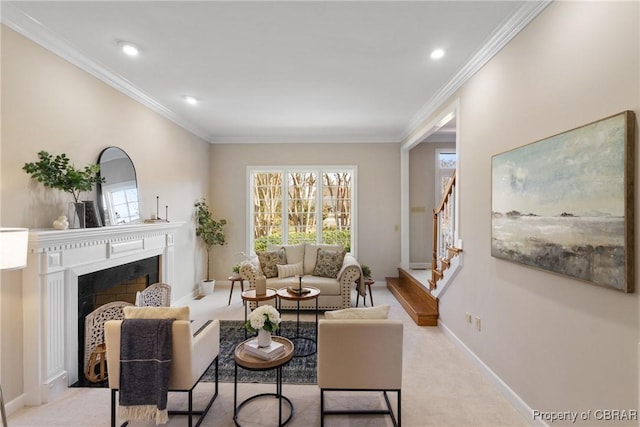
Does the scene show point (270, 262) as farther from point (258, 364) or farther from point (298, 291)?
point (258, 364)

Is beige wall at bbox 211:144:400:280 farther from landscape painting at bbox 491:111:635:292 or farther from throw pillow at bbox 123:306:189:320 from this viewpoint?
throw pillow at bbox 123:306:189:320

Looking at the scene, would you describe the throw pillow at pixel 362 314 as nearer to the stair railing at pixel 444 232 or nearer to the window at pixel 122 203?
the stair railing at pixel 444 232

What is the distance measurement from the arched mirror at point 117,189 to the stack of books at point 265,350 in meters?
2.09

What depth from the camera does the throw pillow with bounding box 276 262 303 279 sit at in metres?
4.73

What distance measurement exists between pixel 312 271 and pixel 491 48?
3.71m

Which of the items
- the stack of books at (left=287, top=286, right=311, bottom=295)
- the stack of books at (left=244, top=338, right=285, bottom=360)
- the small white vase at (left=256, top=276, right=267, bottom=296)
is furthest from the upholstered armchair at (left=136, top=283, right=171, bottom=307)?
the stack of books at (left=244, top=338, right=285, bottom=360)

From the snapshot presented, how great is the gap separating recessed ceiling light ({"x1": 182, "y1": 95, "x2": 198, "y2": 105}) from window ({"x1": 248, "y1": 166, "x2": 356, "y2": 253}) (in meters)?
2.10

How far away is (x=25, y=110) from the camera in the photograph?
2.35 metres

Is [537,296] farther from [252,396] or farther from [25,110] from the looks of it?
[25,110]

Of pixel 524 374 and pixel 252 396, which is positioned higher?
pixel 524 374

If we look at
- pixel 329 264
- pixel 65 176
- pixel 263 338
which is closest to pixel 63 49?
pixel 65 176

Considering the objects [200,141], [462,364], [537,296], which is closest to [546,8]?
[537,296]

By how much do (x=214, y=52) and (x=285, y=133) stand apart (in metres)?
2.97

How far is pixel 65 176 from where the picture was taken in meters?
2.55
